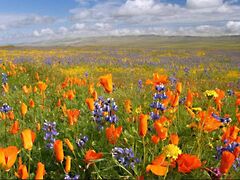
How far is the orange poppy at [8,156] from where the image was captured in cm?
202

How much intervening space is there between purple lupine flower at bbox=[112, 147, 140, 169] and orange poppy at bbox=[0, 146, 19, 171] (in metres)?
0.70

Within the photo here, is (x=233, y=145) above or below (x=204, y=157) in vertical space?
above

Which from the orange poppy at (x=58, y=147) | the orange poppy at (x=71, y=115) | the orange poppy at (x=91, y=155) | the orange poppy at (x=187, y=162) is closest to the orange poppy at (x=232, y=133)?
the orange poppy at (x=187, y=162)

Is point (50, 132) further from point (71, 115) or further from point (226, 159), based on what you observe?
point (226, 159)

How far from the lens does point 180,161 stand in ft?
6.39

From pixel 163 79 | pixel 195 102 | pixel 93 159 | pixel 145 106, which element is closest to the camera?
pixel 93 159

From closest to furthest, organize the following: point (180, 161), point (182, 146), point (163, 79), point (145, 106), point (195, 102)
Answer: point (180, 161) < point (182, 146) < point (163, 79) < point (145, 106) < point (195, 102)

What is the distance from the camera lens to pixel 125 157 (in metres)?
2.46

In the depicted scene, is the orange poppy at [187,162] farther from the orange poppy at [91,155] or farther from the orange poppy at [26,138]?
the orange poppy at [26,138]

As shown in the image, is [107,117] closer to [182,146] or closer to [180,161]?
[182,146]

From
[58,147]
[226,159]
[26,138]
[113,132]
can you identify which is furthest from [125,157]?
[226,159]

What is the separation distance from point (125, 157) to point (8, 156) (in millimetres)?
814

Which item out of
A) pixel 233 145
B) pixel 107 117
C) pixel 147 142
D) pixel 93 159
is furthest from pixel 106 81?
pixel 233 145

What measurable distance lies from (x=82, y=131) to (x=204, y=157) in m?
1.22
